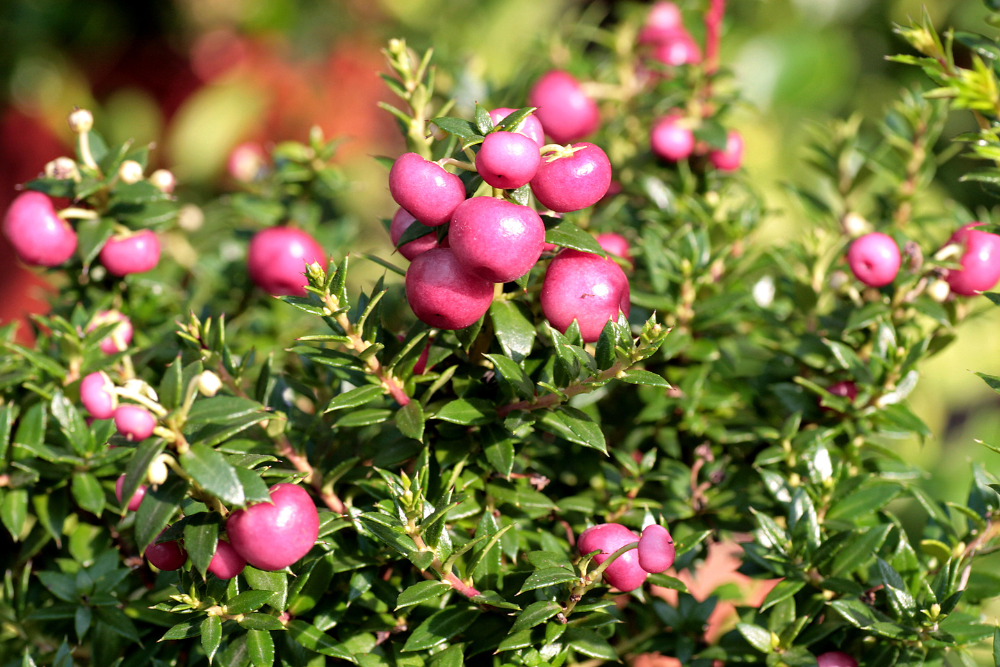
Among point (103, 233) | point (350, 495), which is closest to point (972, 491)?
point (350, 495)

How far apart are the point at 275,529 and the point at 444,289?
0.18m

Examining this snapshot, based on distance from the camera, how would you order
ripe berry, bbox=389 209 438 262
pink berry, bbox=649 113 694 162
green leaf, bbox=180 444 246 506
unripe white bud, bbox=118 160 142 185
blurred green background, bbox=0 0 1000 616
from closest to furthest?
1. green leaf, bbox=180 444 246 506
2. ripe berry, bbox=389 209 438 262
3. unripe white bud, bbox=118 160 142 185
4. pink berry, bbox=649 113 694 162
5. blurred green background, bbox=0 0 1000 616

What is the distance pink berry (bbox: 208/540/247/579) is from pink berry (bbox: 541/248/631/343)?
26 cm

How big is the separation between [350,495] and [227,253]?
20.9 inches

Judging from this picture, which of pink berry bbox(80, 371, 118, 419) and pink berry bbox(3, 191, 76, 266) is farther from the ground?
pink berry bbox(3, 191, 76, 266)

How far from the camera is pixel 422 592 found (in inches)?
20.4

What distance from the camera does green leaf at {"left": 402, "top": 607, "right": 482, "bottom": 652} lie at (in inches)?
21.3

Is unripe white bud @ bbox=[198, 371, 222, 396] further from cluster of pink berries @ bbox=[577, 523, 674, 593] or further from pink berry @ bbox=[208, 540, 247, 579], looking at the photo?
cluster of pink berries @ bbox=[577, 523, 674, 593]

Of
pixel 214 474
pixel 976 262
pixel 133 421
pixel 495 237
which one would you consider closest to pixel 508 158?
pixel 495 237

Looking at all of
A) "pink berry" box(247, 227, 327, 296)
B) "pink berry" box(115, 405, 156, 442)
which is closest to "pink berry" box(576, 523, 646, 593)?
"pink berry" box(115, 405, 156, 442)

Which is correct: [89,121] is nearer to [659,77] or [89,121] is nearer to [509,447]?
[509,447]

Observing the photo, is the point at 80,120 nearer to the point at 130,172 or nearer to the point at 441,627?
the point at 130,172

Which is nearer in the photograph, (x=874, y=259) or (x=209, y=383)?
(x=209, y=383)

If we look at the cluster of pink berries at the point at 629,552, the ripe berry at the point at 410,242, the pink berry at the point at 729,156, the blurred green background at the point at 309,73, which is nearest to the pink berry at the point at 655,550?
the cluster of pink berries at the point at 629,552
